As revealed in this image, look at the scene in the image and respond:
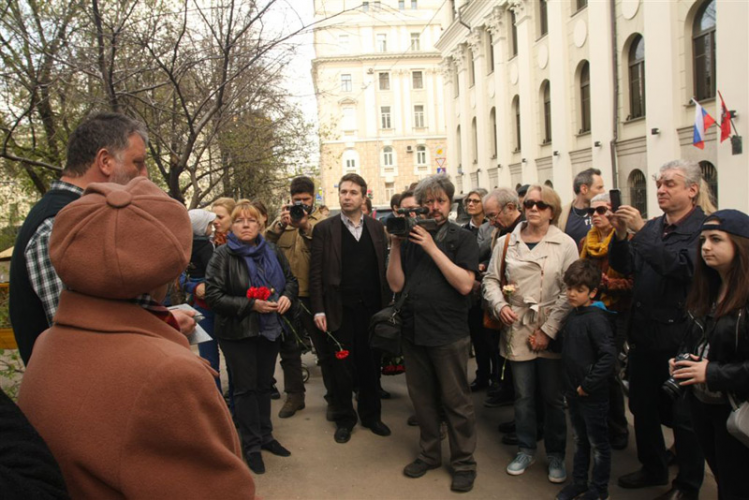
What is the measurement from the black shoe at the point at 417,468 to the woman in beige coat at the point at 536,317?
592 mm

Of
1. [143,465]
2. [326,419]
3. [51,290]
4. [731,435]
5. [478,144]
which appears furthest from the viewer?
[478,144]

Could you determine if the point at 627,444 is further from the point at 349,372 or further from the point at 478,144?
the point at 478,144

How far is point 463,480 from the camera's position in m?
3.79

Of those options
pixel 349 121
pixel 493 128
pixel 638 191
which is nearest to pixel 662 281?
pixel 638 191

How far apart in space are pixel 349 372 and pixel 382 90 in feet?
172

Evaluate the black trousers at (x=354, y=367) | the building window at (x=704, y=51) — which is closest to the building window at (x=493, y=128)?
the building window at (x=704, y=51)

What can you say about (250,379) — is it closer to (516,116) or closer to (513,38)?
(516,116)

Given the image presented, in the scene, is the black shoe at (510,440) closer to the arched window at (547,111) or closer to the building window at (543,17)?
the arched window at (547,111)

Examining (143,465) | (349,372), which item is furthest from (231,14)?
(143,465)

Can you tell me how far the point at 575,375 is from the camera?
3.50 metres

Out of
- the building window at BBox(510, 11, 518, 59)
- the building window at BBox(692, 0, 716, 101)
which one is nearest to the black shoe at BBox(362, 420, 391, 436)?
the building window at BBox(692, 0, 716, 101)

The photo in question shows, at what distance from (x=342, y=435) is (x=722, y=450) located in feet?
9.52

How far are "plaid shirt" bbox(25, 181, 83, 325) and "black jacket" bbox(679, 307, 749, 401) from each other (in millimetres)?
2873

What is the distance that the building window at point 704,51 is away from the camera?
41.9ft
